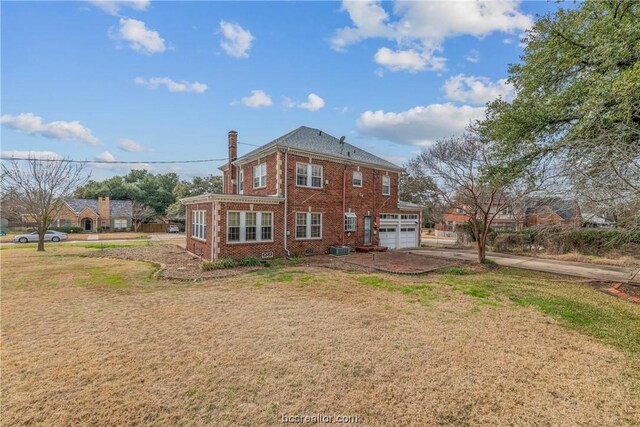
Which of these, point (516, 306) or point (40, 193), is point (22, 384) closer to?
point (516, 306)

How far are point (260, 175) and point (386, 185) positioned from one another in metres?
8.99

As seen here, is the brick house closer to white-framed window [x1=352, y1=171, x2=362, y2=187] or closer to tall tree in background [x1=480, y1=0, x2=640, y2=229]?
white-framed window [x1=352, y1=171, x2=362, y2=187]

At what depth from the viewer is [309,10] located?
12195 mm

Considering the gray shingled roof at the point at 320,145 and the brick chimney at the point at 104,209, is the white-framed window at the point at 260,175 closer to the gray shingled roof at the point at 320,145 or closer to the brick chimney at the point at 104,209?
the gray shingled roof at the point at 320,145

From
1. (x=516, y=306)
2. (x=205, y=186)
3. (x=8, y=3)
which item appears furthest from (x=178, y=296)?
(x=205, y=186)

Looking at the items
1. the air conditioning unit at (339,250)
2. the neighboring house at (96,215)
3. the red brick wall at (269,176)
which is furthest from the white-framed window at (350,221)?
the neighboring house at (96,215)

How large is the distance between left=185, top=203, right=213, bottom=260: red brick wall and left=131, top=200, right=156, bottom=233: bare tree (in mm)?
34033

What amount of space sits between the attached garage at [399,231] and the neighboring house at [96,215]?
4339cm

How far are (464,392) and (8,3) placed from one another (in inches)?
618

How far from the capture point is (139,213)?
1802 inches

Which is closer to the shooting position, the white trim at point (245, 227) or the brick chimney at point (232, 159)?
the white trim at point (245, 227)

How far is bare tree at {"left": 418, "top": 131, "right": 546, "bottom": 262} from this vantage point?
11359 millimetres

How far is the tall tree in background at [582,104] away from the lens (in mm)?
6101

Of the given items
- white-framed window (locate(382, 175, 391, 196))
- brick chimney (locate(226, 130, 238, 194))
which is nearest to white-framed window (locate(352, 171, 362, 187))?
white-framed window (locate(382, 175, 391, 196))
